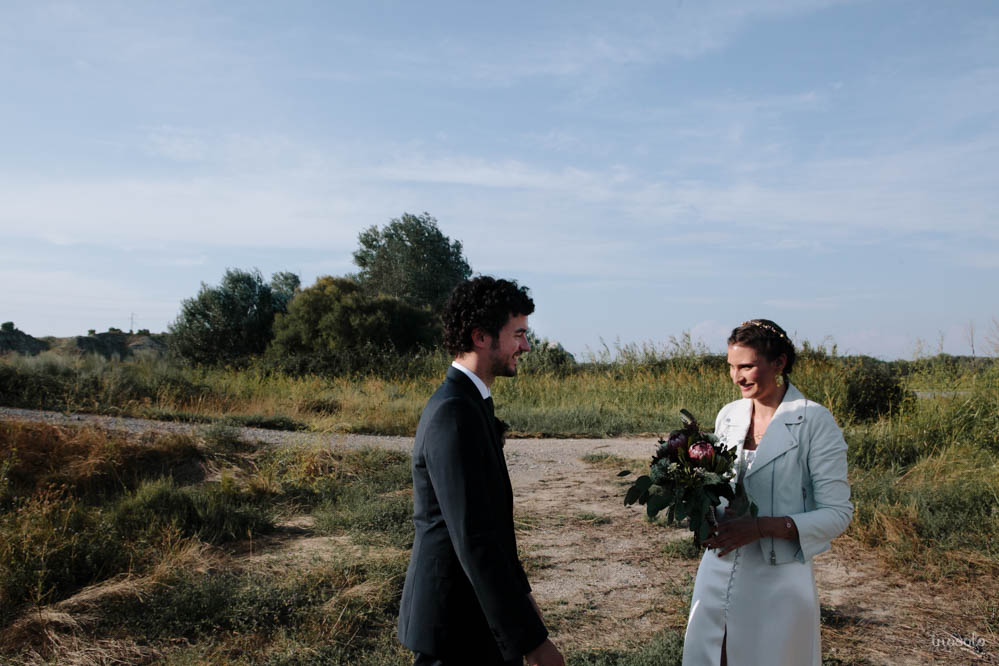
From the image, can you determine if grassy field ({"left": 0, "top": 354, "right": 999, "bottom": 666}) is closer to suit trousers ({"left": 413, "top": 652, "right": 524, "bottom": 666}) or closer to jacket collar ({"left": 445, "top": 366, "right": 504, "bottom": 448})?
suit trousers ({"left": 413, "top": 652, "right": 524, "bottom": 666})

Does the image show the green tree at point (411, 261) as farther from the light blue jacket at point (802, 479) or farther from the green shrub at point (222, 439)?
the light blue jacket at point (802, 479)

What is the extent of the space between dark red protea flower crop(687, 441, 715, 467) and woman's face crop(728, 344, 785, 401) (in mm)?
317

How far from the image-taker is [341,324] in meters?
29.5

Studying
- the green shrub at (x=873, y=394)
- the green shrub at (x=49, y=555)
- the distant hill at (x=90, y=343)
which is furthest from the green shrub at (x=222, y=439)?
the distant hill at (x=90, y=343)

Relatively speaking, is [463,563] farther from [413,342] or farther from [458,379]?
[413,342]

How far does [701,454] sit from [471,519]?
1.14m

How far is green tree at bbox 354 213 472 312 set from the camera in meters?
45.3

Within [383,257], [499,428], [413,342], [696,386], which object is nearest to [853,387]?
[696,386]

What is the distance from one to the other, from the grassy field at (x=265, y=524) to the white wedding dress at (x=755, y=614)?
58.7 inches

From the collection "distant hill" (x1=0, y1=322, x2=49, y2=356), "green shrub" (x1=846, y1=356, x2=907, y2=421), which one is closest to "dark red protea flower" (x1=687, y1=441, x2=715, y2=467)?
"green shrub" (x1=846, y1=356, x2=907, y2=421)

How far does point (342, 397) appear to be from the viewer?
15672 millimetres

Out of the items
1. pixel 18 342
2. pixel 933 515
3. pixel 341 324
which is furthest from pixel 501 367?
pixel 18 342

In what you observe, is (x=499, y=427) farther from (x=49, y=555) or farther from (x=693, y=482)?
(x=49, y=555)

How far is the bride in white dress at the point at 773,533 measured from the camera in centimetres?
260
